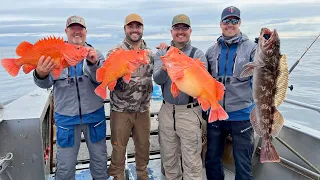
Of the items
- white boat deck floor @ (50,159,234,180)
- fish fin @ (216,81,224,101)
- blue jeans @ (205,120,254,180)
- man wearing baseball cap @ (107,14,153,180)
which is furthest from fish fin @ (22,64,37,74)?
blue jeans @ (205,120,254,180)

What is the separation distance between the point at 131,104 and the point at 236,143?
1.53m

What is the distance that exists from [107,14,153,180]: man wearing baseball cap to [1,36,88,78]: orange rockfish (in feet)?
2.75

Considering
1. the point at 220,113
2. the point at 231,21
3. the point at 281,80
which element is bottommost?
the point at 220,113

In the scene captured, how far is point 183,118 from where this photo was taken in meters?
3.80

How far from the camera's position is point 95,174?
154 inches

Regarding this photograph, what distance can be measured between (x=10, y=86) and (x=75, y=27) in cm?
1744

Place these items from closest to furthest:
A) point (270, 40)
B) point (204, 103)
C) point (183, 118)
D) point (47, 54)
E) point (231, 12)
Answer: point (270, 40) → point (204, 103) → point (47, 54) → point (231, 12) → point (183, 118)

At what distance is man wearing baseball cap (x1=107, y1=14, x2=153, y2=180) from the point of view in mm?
3926

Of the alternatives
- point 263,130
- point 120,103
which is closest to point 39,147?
point 120,103

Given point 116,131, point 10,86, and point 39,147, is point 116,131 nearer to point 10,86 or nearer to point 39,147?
point 39,147

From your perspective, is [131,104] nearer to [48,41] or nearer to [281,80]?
[48,41]

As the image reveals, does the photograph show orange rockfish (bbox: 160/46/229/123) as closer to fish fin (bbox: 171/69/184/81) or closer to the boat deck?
fish fin (bbox: 171/69/184/81)

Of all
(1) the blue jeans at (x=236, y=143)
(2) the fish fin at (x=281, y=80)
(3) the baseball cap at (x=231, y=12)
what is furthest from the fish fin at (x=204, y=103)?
(3) the baseball cap at (x=231, y=12)

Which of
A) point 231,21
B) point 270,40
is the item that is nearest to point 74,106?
point 231,21
